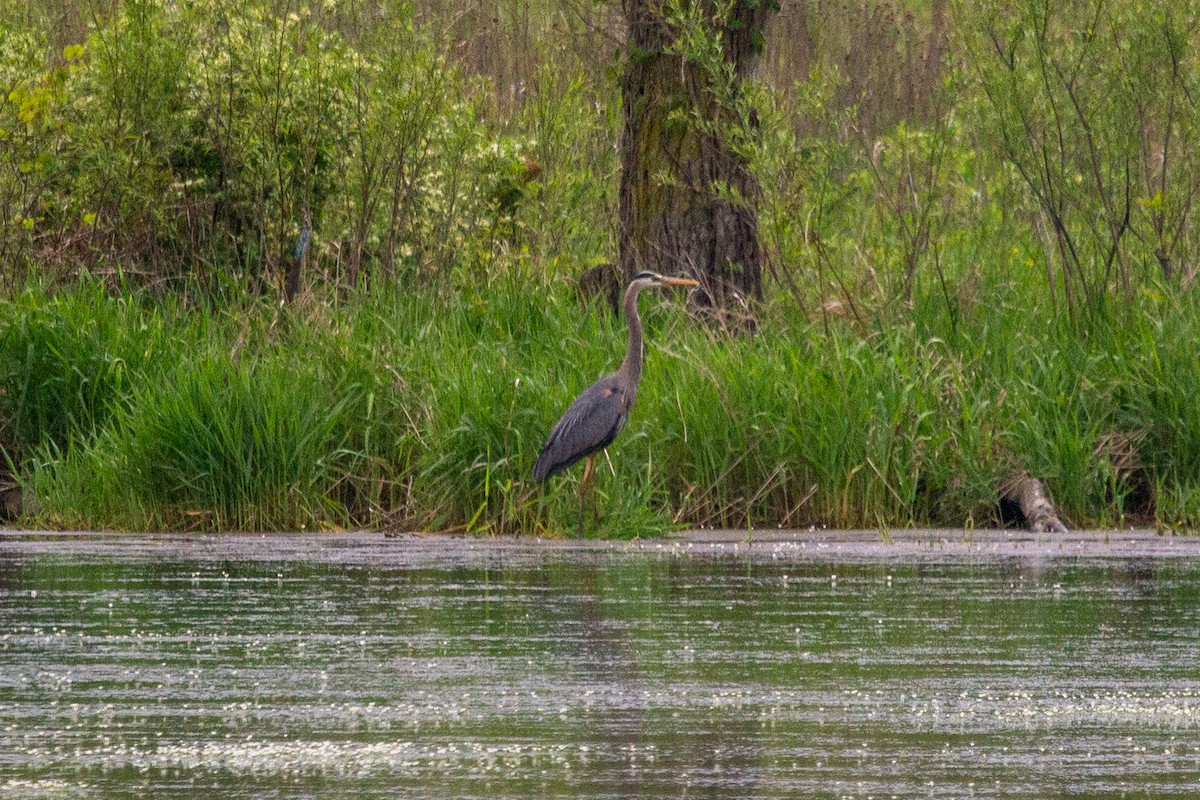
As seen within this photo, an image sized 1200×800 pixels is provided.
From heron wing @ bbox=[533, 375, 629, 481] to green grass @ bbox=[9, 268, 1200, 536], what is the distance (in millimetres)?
407

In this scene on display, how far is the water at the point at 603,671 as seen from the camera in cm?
511

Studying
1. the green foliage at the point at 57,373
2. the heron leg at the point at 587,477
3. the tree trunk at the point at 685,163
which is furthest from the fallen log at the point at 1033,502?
the green foliage at the point at 57,373

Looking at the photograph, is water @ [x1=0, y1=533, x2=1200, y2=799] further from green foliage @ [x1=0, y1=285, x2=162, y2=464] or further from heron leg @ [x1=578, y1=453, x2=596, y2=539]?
green foliage @ [x1=0, y1=285, x2=162, y2=464]

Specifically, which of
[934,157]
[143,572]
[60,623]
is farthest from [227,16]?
[60,623]

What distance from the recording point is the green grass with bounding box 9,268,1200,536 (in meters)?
10.9

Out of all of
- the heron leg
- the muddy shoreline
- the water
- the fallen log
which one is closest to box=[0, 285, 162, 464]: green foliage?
the muddy shoreline

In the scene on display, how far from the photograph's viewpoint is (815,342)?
12.1 m

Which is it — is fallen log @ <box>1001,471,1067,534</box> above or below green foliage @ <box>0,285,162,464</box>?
below

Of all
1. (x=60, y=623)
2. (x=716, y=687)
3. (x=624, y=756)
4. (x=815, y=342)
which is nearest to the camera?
(x=624, y=756)

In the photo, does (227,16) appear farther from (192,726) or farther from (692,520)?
(192,726)

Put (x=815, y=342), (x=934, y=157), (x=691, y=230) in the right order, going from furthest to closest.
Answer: (x=691, y=230) → (x=934, y=157) → (x=815, y=342)

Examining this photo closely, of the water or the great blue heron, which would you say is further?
the great blue heron

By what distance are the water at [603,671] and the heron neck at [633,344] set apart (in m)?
1.25

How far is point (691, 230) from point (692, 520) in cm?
330
